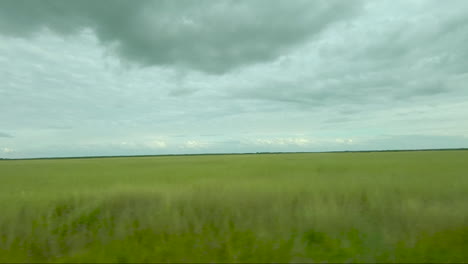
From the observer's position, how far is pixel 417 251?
4.42 m

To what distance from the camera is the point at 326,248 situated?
4.68 m

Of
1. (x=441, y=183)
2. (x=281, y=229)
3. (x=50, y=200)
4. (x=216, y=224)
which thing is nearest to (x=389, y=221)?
(x=281, y=229)

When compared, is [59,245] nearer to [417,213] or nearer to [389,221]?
[389,221]

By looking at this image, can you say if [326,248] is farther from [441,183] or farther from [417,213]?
[441,183]

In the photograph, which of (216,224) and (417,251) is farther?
(216,224)

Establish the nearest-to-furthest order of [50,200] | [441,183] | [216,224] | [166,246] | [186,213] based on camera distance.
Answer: [166,246] < [216,224] < [186,213] < [50,200] < [441,183]

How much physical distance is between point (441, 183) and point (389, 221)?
7.03m

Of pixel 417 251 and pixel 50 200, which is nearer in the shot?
pixel 417 251

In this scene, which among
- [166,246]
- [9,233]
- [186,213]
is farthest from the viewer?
[186,213]

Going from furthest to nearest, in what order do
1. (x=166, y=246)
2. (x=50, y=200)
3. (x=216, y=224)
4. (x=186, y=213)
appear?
(x=50, y=200), (x=186, y=213), (x=216, y=224), (x=166, y=246)

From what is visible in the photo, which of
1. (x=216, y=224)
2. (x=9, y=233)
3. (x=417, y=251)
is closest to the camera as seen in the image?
(x=417, y=251)

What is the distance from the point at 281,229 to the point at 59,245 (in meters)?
5.31

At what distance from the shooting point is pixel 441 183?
408 inches

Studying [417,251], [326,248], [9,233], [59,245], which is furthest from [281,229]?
[9,233]
